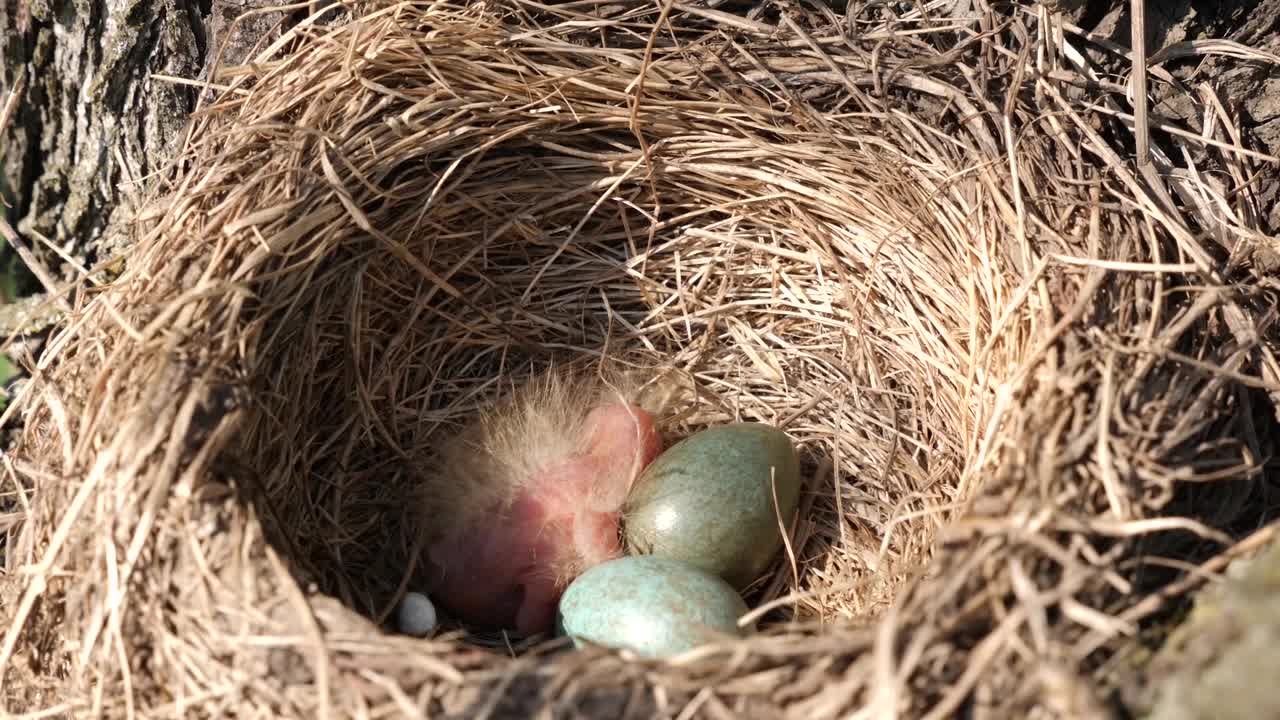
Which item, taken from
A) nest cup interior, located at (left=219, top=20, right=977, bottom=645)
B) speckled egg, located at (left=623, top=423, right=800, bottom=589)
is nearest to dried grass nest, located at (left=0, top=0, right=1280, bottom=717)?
nest cup interior, located at (left=219, top=20, right=977, bottom=645)

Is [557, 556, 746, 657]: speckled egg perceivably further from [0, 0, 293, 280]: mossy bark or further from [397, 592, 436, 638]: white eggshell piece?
[0, 0, 293, 280]: mossy bark

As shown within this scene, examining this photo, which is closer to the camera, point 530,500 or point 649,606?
point 649,606

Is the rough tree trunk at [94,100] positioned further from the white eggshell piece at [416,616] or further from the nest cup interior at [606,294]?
the white eggshell piece at [416,616]

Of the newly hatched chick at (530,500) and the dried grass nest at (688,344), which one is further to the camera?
the newly hatched chick at (530,500)

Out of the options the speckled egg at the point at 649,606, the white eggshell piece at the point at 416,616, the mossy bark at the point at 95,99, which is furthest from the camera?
the mossy bark at the point at 95,99

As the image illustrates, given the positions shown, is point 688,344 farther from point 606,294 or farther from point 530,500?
point 530,500

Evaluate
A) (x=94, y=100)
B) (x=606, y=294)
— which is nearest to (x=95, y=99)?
(x=94, y=100)

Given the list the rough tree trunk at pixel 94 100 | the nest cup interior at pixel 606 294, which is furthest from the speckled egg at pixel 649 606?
the rough tree trunk at pixel 94 100
